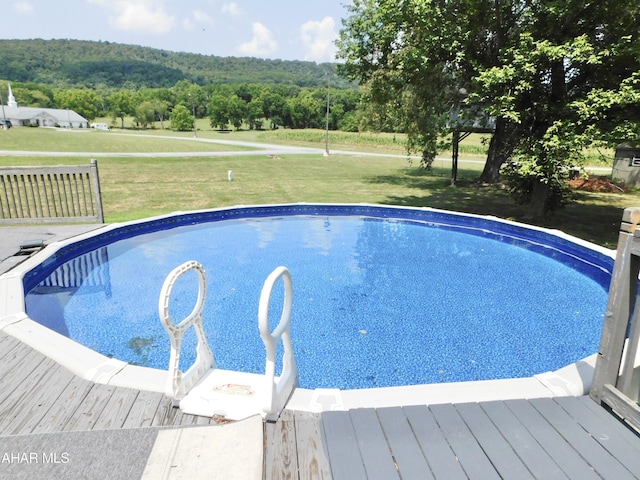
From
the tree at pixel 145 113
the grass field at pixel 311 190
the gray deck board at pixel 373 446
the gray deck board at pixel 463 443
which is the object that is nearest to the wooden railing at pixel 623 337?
the gray deck board at pixel 463 443

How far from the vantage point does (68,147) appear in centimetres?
3800

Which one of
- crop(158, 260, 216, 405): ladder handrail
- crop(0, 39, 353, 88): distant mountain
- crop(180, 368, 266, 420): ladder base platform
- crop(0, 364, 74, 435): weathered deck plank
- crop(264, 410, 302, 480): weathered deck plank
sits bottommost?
crop(0, 364, 74, 435): weathered deck plank

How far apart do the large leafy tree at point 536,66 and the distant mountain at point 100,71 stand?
147m

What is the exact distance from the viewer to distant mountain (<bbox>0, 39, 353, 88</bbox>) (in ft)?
512

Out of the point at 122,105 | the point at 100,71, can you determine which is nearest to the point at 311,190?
the point at 122,105

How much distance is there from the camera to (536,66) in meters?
9.34

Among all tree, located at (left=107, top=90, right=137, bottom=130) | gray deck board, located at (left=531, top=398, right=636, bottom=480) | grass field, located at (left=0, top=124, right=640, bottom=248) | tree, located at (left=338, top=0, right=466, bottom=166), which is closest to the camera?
gray deck board, located at (left=531, top=398, right=636, bottom=480)

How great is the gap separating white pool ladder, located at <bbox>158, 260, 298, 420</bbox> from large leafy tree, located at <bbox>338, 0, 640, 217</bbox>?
8439 mm

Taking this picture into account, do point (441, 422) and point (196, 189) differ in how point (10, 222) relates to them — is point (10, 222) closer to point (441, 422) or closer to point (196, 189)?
point (196, 189)

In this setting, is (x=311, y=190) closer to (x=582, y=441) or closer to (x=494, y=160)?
(x=494, y=160)

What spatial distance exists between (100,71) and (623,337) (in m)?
199

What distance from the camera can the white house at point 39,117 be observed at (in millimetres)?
85562

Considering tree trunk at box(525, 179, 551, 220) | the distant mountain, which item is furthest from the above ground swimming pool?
the distant mountain

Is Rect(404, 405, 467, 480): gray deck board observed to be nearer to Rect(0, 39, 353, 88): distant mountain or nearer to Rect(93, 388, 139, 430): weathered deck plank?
Rect(93, 388, 139, 430): weathered deck plank
